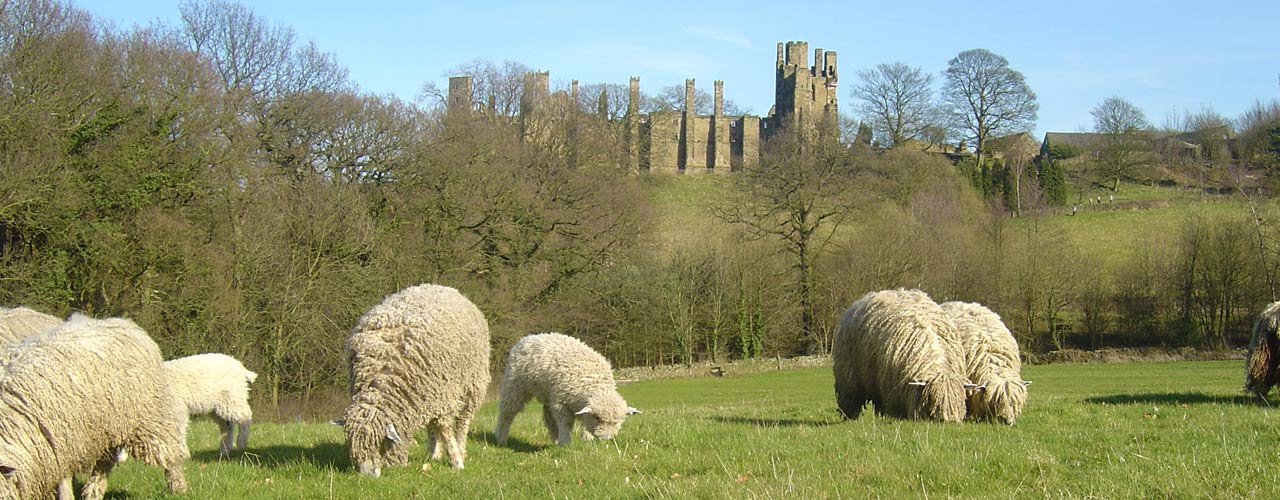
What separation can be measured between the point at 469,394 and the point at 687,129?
106 metres

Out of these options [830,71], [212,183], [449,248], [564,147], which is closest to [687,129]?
[830,71]

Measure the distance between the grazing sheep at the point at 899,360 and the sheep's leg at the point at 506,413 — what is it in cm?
398

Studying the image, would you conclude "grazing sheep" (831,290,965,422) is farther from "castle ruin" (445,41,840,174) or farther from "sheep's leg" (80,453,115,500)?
"castle ruin" (445,41,840,174)

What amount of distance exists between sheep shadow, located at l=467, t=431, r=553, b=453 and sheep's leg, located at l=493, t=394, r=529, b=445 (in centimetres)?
11

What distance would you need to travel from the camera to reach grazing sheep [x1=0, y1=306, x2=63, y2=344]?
10.2 metres

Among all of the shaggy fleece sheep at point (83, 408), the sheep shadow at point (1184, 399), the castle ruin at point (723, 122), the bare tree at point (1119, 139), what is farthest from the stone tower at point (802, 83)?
the shaggy fleece sheep at point (83, 408)

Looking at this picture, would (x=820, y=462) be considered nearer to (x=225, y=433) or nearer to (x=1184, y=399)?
(x=225, y=433)

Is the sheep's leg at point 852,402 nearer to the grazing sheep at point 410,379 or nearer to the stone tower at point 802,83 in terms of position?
the grazing sheep at point 410,379

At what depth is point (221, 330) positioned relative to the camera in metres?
29.3

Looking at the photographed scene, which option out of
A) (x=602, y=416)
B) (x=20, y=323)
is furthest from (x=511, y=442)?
(x=20, y=323)

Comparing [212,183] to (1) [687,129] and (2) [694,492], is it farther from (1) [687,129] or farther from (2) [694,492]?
(1) [687,129]

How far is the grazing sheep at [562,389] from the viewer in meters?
11.3

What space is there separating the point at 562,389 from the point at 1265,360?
379 inches

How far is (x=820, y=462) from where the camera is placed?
28.5ft
